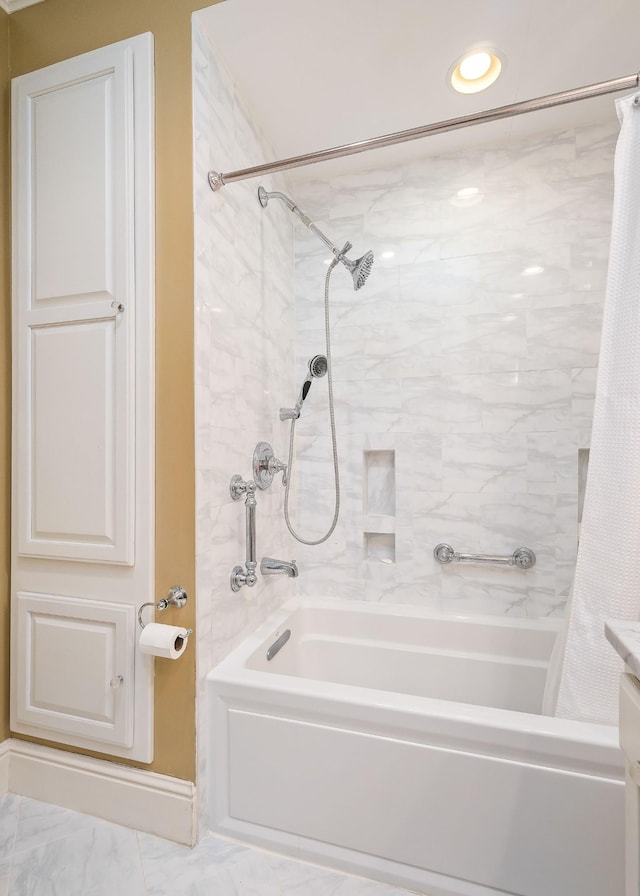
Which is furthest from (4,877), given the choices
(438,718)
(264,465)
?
(264,465)

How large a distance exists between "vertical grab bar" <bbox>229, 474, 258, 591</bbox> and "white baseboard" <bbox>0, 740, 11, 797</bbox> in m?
0.92

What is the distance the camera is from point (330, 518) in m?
2.05

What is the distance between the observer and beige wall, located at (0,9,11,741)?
1493 mm

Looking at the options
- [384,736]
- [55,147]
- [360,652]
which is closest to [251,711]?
[384,736]

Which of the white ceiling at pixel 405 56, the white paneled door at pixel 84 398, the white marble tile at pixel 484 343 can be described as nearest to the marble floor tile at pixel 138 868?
the white paneled door at pixel 84 398

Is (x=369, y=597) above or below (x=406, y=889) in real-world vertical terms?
above

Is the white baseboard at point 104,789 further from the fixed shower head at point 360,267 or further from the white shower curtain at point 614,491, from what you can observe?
the fixed shower head at point 360,267

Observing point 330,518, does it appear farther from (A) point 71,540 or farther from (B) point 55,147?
(B) point 55,147

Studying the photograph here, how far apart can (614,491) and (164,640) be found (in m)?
1.25

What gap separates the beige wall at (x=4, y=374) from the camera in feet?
4.90

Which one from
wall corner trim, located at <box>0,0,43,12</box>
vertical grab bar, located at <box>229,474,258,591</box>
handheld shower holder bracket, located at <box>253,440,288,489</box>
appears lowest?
vertical grab bar, located at <box>229,474,258,591</box>

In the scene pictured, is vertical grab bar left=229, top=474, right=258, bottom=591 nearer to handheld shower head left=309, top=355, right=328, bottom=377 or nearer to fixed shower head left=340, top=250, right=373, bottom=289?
handheld shower head left=309, top=355, right=328, bottom=377

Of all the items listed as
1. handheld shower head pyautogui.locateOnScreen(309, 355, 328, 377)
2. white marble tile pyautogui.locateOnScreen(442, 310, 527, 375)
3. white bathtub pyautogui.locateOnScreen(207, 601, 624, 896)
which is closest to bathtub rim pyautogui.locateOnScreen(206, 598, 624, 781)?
white bathtub pyautogui.locateOnScreen(207, 601, 624, 896)

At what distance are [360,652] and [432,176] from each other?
2.03 metres
